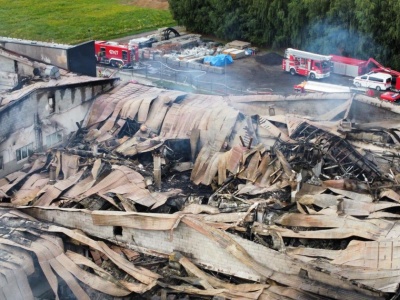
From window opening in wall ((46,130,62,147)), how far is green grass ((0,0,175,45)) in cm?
2460

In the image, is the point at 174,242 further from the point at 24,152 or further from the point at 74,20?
the point at 74,20

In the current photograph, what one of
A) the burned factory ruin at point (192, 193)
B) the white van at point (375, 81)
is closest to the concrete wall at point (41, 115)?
the burned factory ruin at point (192, 193)

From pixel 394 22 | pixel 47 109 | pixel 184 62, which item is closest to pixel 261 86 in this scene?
pixel 184 62

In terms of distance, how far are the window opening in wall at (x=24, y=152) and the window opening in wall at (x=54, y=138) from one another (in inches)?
33.2

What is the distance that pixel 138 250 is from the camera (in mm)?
16500

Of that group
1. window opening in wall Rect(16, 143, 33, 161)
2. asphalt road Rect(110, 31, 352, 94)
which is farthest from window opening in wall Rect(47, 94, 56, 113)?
asphalt road Rect(110, 31, 352, 94)

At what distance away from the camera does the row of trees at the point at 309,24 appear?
37.0 metres

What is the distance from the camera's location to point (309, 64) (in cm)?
3712

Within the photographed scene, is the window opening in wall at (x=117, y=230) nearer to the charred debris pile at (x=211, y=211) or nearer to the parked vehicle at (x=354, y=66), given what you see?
the charred debris pile at (x=211, y=211)

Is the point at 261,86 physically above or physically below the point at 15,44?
below

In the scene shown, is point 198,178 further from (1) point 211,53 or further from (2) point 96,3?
(2) point 96,3

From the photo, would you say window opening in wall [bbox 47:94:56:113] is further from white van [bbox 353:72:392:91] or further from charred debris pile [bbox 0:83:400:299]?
white van [bbox 353:72:392:91]

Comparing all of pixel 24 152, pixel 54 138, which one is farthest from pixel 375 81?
pixel 24 152

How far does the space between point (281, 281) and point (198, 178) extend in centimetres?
591
